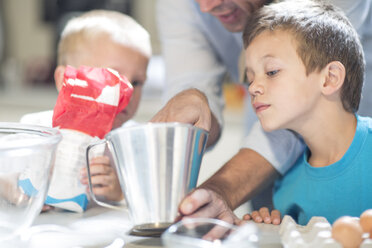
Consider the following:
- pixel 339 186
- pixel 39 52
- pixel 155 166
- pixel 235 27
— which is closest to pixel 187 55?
pixel 235 27

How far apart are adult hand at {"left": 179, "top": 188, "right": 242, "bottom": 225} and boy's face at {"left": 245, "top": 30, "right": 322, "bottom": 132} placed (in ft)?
0.60

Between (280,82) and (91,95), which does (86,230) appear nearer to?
(91,95)

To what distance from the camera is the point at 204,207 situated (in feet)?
2.18

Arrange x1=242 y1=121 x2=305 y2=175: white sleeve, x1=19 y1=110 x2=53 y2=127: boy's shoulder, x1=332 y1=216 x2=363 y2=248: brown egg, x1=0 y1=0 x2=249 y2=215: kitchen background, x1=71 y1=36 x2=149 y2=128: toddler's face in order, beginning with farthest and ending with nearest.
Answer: x1=0 y1=0 x2=249 y2=215: kitchen background, x1=71 y1=36 x2=149 y2=128: toddler's face, x1=242 y1=121 x2=305 y2=175: white sleeve, x1=19 y1=110 x2=53 y2=127: boy's shoulder, x1=332 y1=216 x2=363 y2=248: brown egg

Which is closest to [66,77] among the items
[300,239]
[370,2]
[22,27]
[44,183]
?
[44,183]

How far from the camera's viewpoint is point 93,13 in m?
1.12

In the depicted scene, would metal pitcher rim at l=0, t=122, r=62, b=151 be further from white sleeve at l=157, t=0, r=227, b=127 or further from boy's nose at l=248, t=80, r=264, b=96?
white sleeve at l=157, t=0, r=227, b=127

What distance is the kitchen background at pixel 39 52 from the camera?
8.44 feet

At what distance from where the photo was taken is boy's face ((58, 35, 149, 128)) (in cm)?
103

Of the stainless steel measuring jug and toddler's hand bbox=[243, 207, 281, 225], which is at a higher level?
the stainless steel measuring jug

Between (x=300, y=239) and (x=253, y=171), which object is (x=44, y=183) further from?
(x=253, y=171)

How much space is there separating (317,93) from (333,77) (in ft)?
0.12

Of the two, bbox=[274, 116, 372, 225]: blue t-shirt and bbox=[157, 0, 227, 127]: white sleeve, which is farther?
bbox=[157, 0, 227, 127]: white sleeve

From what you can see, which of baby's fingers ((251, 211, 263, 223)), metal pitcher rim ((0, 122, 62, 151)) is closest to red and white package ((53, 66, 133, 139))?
metal pitcher rim ((0, 122, 62, 151))
